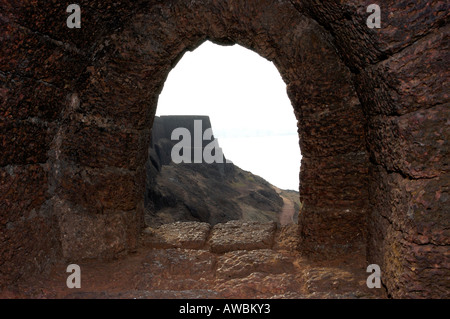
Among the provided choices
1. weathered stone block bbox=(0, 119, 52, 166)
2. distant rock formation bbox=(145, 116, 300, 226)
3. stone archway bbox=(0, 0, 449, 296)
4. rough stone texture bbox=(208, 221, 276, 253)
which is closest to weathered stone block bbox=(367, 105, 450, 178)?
stone archway bbox=(0, 0, 449, 296)

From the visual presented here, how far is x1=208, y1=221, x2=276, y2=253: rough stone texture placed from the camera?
8.05 ft

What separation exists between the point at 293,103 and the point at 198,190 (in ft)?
34.0

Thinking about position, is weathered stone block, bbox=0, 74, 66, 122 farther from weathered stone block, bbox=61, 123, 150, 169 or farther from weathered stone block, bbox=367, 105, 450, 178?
weathered stone block, bbox=367, 105, 450, 178

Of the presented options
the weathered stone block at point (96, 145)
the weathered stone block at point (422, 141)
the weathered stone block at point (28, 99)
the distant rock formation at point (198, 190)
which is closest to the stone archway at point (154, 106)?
the weathered stone block at point (96, 145)

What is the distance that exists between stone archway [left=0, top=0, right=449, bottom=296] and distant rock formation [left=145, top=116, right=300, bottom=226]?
20.2 feet

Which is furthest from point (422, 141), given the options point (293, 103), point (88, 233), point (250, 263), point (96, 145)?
point (88, 233)

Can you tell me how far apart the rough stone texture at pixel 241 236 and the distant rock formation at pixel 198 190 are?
221 inches

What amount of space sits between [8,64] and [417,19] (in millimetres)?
1812

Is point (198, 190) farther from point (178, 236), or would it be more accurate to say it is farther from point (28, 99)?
point (28, 99)

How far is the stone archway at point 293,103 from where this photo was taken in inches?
56.1

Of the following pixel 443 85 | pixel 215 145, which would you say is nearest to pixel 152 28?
pixel 443 85

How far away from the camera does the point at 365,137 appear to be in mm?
1961

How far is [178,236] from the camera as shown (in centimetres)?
266

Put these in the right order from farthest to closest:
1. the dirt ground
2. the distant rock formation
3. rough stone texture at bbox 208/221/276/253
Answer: the distant rock formation < rough stone texture at bbox 208/221/276/253 < the dirt ground
